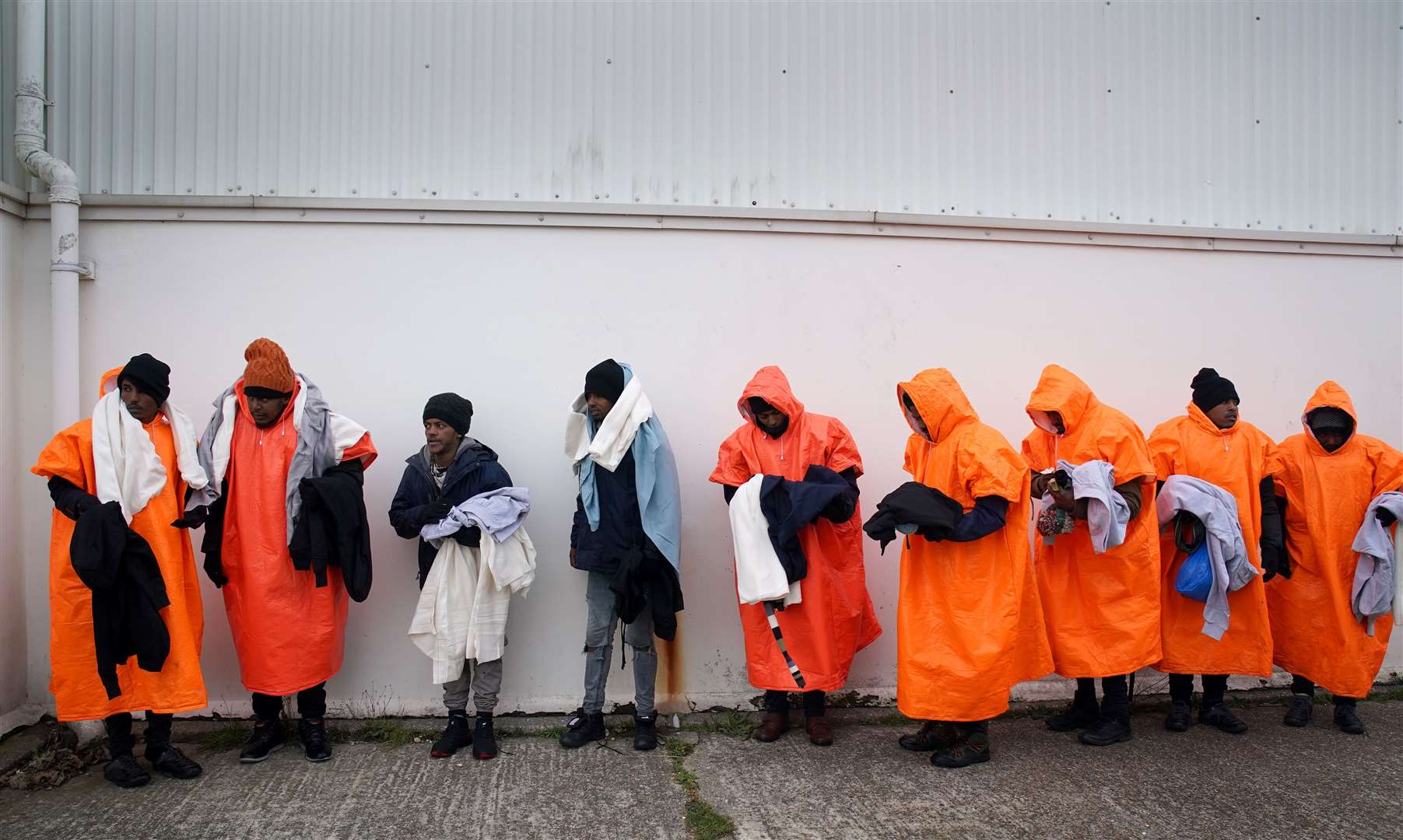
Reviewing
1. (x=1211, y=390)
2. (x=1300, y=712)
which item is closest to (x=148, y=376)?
(x=1211, y=390)

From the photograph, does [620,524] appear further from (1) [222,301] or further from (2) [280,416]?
(1) [222,301]

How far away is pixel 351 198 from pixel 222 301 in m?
0.89

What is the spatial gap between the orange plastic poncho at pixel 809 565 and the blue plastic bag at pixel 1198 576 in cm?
153

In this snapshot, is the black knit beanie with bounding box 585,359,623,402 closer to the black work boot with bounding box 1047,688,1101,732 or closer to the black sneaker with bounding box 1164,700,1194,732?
the black work boot with bounding box 1047,688,1101,732

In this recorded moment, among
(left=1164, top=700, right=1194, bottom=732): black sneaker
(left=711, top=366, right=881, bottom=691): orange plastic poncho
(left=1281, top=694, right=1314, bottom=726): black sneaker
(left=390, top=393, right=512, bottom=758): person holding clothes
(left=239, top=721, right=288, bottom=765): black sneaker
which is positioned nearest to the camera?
(left=239, top=721, right=288, bottom=765): black sneaker

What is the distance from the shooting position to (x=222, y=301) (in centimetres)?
476

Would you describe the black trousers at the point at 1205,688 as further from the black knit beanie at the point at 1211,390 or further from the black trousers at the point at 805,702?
the black trousers at the point at 805,702

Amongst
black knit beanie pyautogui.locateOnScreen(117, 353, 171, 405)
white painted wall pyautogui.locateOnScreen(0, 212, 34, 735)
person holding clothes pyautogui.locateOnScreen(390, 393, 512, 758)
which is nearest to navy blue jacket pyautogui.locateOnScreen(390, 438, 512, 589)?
person holding clothes pyautogui.locateOnScreen(390, 393, 512, 758)

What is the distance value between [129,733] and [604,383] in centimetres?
267

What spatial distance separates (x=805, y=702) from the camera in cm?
446

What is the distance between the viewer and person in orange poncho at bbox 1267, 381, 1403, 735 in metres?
4.51

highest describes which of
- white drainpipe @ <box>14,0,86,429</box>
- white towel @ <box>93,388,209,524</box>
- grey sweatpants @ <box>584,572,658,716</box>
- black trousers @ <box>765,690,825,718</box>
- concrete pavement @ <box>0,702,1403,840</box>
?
white drainpipe @ <box>14,0,86,429</box>

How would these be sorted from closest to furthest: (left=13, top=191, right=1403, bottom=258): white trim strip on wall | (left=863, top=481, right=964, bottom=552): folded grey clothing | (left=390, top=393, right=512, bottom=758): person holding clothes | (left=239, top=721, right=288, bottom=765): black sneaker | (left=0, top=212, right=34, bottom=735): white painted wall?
(left=863, top=481, right=964, bottom=552): folded grey clothing < (left=239, top=721, right=288, bottom=765): black sneaker < (left=390, top=393, right=512, bottom=758): person holding clothes < (left=0, top=212, right=34, bottom=735): white painted wall < (left=13, top=191, right=1403, bottom=258): white trim strip on wall

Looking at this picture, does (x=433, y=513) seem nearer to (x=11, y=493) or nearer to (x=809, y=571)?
(x=809, y=571)
